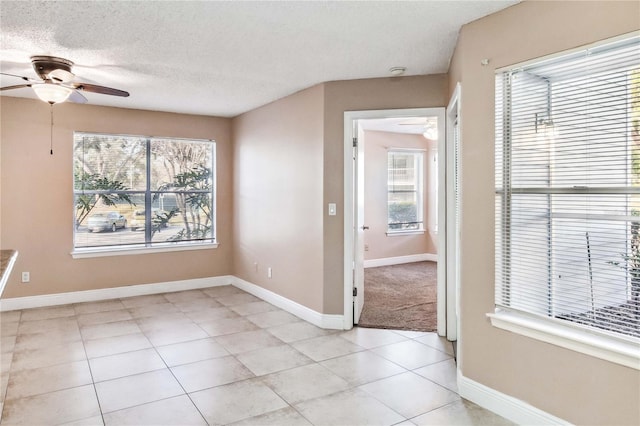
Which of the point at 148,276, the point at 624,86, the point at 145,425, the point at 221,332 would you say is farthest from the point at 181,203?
the point at 624,86

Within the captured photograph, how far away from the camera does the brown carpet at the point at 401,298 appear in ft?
14.3

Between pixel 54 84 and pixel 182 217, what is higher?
pixel 54 84

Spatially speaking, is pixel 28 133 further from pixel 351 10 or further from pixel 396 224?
pixel 396 224

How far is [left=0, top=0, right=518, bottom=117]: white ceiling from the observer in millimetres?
2504

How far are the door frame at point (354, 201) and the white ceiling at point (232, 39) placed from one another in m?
0.36

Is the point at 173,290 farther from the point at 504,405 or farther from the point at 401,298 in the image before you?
the point at 504,405

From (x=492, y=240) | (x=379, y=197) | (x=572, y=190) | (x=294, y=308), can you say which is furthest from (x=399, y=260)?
(x=572, y=190)

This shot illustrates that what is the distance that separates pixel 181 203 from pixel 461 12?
454 cm

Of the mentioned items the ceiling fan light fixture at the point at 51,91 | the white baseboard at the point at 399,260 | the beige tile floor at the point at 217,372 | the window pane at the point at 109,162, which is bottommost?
the beige tile floor at the point at 217,372

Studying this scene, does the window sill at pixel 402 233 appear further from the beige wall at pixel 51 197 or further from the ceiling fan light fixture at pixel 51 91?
the ceiling fan light fixture at pixel 51 91

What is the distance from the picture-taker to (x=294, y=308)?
4.68 meters

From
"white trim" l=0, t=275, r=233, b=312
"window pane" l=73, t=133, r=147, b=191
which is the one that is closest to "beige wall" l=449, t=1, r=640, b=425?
"white trim" l=0, t=275, r=233, b=312

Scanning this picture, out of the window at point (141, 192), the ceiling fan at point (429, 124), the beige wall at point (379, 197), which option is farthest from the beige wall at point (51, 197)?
the ceiling fan at point (429, 124)

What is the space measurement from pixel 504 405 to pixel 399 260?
5388 millimetres
